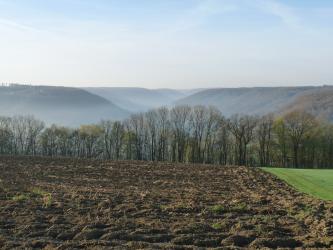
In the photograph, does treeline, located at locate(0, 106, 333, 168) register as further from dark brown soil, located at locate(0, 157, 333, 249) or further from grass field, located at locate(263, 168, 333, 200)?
dark brown soil, located at locate(0, 157, 333, 249)

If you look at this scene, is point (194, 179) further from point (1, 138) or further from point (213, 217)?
point (1, 138)

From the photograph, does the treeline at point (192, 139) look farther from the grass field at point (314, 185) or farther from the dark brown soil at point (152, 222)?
the dark brown soil at point (152, 222)

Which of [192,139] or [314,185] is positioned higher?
[314,185]

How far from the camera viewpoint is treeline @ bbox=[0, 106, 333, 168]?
10138 centimetres

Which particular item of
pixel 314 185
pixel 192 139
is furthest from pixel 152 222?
pixel 192 139

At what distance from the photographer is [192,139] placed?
10988cm

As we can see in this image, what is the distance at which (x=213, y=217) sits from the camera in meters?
20.0

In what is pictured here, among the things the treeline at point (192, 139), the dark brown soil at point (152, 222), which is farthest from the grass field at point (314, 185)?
the treeline at point (192, 139)

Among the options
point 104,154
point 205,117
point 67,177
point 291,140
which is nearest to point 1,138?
point 104,154

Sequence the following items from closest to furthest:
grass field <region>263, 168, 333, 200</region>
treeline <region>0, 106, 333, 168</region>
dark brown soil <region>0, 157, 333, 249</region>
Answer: dark brown soil <region>0, 157, 333, 249</region> < grass field <region>263, 168, 333, 200</region> < treeline <region>0, 106, 333, 168</region>

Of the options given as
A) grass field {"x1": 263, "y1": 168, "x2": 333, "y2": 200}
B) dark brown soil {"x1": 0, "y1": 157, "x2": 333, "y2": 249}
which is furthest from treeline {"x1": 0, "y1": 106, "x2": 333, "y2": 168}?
dark brown soil {"x1": 0, "y1": 157, "x2": 333, "y2": 249}

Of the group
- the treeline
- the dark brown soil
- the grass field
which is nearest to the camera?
the dark brown soil

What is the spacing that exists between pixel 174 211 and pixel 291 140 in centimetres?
8403

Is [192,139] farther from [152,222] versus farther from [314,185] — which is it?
[152,222]
